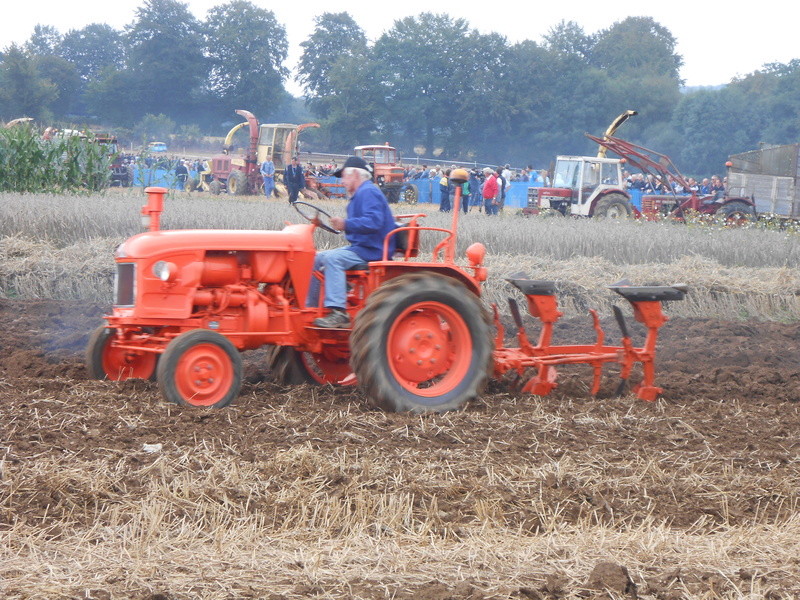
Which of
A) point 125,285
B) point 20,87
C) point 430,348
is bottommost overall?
point 430,348

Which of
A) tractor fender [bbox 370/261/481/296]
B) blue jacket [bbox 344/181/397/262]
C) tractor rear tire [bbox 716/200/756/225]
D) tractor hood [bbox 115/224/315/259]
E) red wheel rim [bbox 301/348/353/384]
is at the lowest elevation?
red wheel rim [bbox 301/348/353/384]

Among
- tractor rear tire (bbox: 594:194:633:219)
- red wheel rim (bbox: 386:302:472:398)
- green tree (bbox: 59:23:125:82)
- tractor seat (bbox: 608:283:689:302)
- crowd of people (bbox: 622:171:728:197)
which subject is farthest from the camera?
green tree (bbox: 59:23:125:82)

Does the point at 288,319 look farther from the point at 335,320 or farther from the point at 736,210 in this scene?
the point at 736,210

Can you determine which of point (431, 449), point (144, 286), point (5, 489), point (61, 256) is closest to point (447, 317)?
point (431, 449)

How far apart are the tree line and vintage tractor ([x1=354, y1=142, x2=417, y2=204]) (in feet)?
91.9

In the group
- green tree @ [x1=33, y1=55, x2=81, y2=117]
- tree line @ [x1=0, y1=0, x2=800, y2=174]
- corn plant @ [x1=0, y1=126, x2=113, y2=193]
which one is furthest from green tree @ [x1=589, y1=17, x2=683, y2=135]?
corn plant @ [x1=0, y1=126, x2=113, y2=193]

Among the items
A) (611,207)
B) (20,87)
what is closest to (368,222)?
(611,207)

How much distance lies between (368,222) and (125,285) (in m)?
1.50

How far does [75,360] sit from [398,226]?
2.61 metres

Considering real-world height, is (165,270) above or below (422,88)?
below

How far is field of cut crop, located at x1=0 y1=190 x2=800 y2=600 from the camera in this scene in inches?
130

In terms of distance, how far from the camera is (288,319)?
238 inches

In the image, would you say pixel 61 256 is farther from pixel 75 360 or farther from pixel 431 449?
pixel 431 449

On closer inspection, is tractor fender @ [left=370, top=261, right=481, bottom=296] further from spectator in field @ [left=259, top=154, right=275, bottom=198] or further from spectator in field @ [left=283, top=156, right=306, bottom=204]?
spectator in field @ [left=259, top=154, right=275, bottom=198]
